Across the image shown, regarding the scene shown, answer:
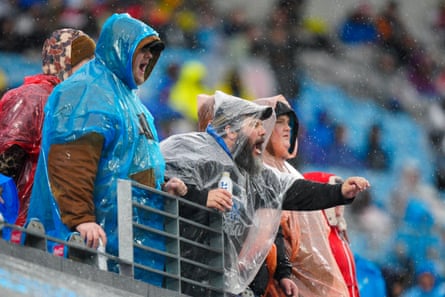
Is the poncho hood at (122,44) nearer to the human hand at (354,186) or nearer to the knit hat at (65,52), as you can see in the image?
the knit hat at (65,52)

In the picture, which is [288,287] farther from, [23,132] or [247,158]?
[23,132]

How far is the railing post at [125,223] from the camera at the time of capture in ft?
21.3

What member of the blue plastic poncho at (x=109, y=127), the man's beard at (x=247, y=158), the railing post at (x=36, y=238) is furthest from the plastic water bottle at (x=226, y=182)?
the railing post at (x=36, y=238)

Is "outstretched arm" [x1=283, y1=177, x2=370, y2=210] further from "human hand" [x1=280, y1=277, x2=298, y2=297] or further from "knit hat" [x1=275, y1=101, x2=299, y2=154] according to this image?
"knit hat" [x1=275, y1=101, x2=299, y2=154]

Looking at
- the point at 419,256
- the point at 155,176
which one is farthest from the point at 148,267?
the point at 419,256

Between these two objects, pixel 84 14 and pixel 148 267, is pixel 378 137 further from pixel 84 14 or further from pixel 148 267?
pixel 148 267

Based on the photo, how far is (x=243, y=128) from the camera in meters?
7.73

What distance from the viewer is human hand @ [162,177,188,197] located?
7004 millimetres

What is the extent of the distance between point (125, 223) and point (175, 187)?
1.73 feet

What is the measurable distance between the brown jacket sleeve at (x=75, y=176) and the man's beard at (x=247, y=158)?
1.15 metres

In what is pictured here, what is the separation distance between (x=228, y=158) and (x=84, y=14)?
5.69m

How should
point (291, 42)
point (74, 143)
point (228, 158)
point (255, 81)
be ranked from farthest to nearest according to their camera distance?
point (291, 42) < point (255, 81) < point (228, 158) < point (74, 143)

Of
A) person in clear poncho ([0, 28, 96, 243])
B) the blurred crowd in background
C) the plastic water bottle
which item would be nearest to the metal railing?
the plastic water bottle

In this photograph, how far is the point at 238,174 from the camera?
7.62m
